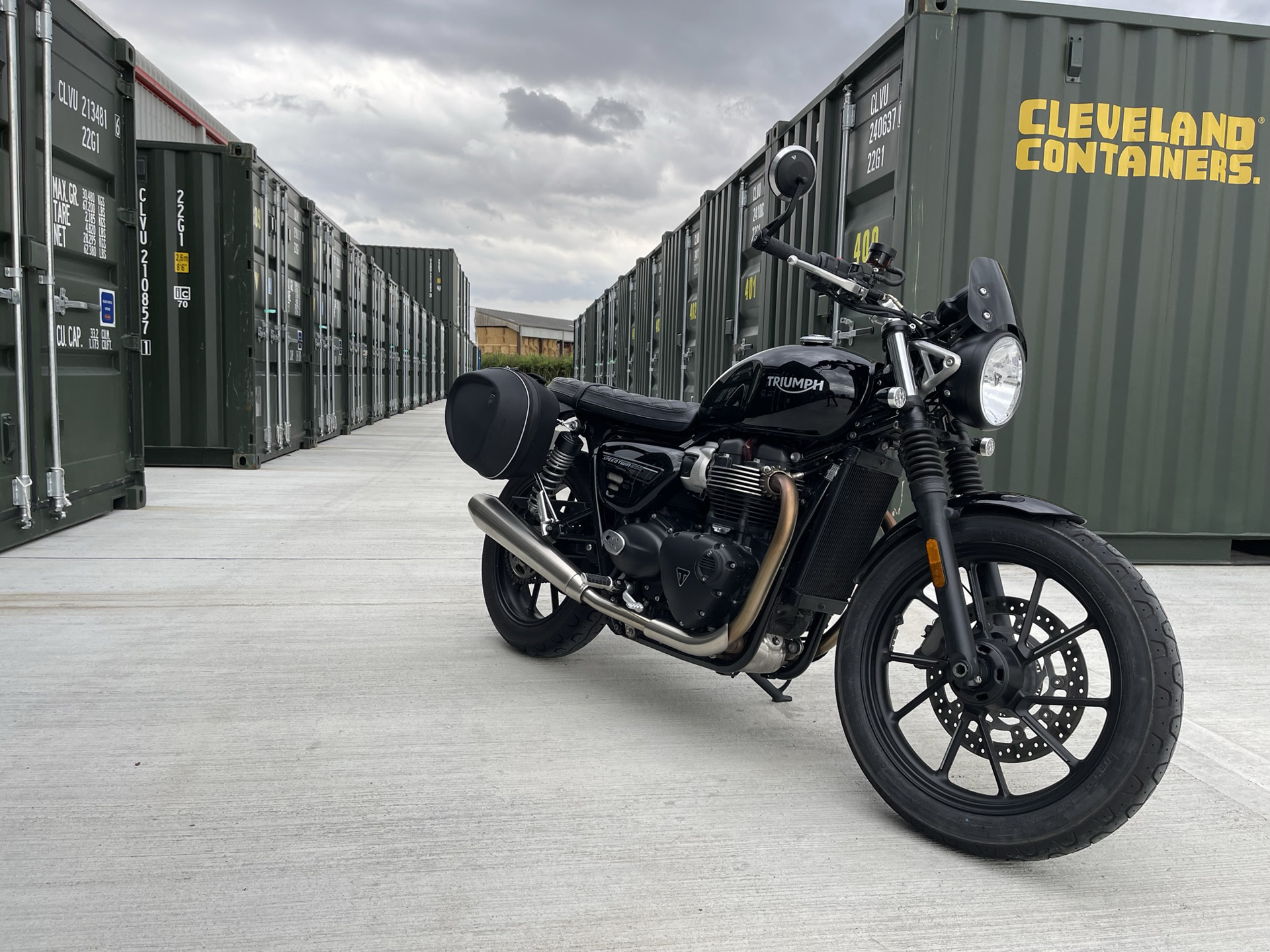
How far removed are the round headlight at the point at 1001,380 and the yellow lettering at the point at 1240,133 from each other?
4.03 m

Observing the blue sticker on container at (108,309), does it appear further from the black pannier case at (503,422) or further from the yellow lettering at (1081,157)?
the yellow lettering at (1081,157)

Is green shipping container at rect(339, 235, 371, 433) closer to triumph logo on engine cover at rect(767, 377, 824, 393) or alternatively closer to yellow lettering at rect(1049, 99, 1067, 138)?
yellow lettering at rect(1049, 99, 1067, 138)

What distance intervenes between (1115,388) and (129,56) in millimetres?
6171

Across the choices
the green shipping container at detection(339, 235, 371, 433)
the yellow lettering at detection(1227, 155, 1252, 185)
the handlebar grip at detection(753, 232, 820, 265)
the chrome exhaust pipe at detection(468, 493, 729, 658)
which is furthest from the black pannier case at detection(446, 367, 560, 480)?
the green shipping container at detection(339, 235, 371, 433)

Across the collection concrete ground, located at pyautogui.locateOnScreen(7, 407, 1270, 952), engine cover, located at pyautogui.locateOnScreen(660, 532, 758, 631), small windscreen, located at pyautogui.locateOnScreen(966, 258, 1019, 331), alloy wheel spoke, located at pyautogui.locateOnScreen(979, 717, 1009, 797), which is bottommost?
concrete ground, located at pyautogui.locateOnScreen(7, 407, 1270, 952)

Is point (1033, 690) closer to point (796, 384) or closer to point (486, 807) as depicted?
point (796, 384)

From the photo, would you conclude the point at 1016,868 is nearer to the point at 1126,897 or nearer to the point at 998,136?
the point at 1126,897

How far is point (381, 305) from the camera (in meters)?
17.2

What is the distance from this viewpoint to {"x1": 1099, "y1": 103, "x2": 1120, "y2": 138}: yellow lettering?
4.90 meters

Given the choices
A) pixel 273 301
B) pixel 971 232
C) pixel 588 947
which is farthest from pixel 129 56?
pixel 588 947

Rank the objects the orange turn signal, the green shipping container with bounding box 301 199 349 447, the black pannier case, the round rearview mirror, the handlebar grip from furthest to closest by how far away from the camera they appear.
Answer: the green shipping container with bounding box 301 199 349 447, the black pannier case, the handlebar grip, the round rearview mirror, the orange turn signal

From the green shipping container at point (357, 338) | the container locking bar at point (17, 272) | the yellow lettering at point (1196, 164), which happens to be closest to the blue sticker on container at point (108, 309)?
the container locking bar at point (17, 272)

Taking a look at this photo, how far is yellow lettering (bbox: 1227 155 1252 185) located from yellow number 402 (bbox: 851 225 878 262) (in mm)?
1894

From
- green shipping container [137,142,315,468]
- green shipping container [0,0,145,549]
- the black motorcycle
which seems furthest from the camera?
green shipping container [137,142,315,468]
